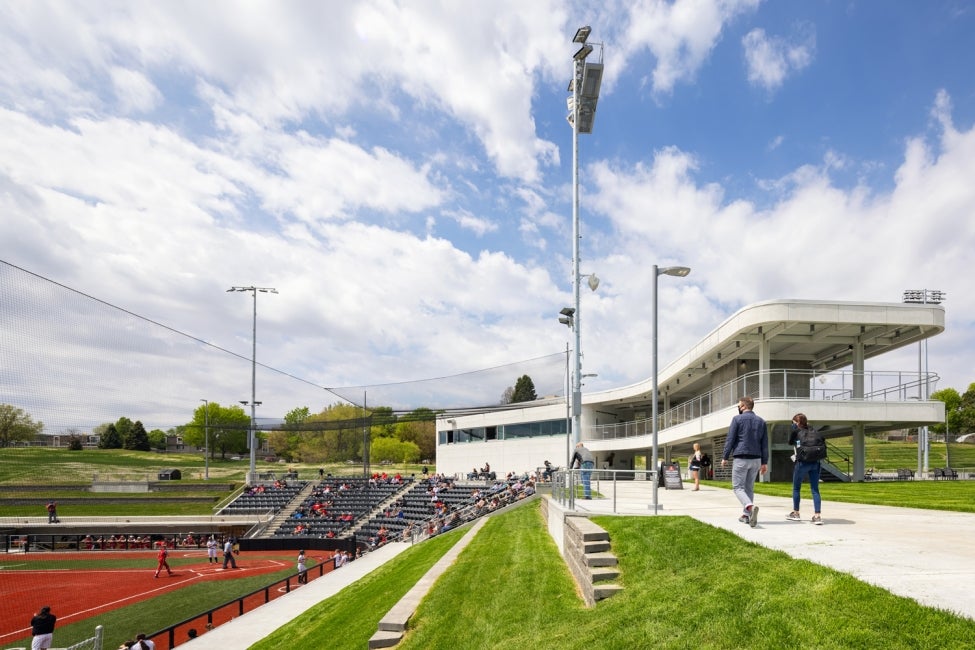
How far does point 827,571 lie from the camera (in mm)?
5504

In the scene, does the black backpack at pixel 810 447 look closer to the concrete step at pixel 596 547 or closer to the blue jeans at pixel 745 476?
the blue jeans at pixel 745 476

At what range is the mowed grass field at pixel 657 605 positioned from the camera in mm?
4395

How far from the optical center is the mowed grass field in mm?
4395

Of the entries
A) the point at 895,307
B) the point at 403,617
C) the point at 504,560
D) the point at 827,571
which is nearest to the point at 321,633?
the point at 504,560

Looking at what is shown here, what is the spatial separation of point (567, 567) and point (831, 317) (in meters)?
17.3

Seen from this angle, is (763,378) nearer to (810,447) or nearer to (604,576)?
(810,447)

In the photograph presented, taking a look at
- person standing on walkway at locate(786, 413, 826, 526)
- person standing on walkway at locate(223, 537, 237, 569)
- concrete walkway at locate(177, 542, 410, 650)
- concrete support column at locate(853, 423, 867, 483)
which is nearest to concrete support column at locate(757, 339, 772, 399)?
concrete support column at locate(853, 423, 867, 483)

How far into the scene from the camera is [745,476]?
9.06m

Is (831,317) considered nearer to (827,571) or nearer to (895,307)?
(895,307)

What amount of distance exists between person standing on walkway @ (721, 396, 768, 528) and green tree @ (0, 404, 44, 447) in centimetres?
2642

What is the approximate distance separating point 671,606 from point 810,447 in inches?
→ 192

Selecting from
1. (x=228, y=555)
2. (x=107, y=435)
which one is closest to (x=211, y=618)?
(x=228, y=555)

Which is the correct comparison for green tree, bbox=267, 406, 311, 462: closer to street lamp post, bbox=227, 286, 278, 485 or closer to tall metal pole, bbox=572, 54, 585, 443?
street lamp post, bbox=227, 286, 278, 485

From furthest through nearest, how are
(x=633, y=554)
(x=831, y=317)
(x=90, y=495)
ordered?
(x=90, y=495), (x=831, y=317), (x=633, y=554)
